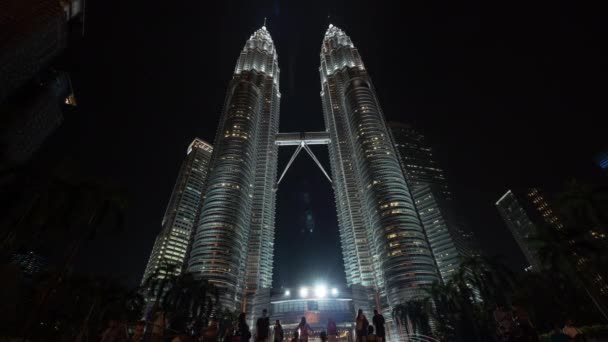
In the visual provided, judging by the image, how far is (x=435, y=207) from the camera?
158 m

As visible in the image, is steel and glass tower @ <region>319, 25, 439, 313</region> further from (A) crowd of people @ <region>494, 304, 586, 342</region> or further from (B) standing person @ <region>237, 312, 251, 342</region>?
(A) crowd of people @ <region>494, 304, 586, 342</region>

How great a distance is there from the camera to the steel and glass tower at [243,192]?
11375 centimetres

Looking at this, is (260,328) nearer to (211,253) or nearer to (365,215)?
(211,253)

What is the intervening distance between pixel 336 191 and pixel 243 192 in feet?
164

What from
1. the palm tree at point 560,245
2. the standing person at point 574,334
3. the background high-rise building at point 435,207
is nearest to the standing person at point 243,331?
the standing person at point 574,334

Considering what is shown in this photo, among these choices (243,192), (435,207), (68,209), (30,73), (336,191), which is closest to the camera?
(68,209)

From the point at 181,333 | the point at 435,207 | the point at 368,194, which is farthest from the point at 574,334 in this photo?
the point at 435,207

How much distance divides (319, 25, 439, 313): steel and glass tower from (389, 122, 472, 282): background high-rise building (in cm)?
2749

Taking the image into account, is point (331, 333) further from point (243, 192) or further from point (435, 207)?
point (435, 207)

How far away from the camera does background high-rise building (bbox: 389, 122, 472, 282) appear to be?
14381cm

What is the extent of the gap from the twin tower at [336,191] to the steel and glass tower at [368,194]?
39 cm

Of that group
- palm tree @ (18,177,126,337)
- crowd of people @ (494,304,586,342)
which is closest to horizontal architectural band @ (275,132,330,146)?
palm tree @ (18,177,126,337)

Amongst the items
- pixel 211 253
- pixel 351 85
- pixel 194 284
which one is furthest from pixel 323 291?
pixel 351 85

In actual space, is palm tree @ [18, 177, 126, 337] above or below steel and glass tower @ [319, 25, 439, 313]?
below
